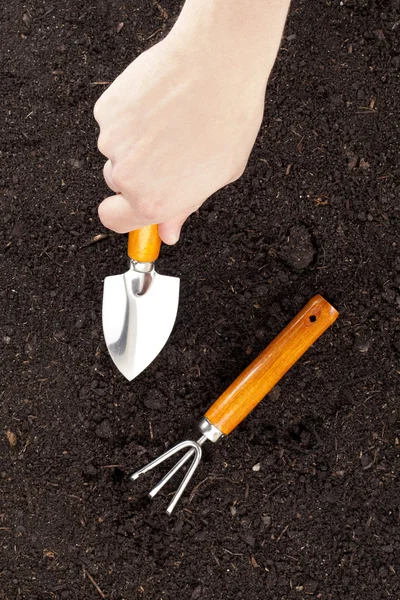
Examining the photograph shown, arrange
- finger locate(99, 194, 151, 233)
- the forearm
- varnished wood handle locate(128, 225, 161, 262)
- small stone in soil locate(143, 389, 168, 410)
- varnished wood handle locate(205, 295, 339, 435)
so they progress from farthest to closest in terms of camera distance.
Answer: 1. small stone in soil locate(143, 389, 168, 410)
2. varnished wood handle locate(205, 295, 339, 435)
3. varnished wood handle locate(128, 225, 161, 262)
4. finger locate(99, 194, 151, 233)
5. the forearm

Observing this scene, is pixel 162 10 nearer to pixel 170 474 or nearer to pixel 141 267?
pixel 141 267

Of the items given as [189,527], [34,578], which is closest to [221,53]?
[189,527]

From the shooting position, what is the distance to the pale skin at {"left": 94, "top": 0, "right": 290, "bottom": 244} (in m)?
0.76

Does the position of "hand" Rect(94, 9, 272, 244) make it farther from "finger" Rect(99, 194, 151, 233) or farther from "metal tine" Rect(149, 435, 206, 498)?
"metal tine" Rect(149, 435, 206, 498)

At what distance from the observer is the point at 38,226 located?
1.32 metres

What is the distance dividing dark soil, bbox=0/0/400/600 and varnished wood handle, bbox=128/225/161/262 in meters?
0.18

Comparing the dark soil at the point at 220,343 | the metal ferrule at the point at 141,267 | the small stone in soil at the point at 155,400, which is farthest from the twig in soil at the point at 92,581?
the metal ferrule at the point at 141,267

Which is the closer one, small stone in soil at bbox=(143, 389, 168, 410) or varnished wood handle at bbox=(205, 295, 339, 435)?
varnished wood handle at bbox=(205, 295, 339, 435)

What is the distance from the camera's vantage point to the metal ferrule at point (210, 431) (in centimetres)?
122

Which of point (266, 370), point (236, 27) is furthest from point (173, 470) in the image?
point (236, 27)

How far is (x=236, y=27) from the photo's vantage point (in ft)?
2.48

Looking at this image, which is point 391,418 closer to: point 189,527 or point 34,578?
point 189,527

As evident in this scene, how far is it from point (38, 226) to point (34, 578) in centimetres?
76

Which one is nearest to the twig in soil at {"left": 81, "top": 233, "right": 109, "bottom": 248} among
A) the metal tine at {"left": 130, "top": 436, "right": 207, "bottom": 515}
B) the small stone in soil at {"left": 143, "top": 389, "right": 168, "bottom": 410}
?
the small stone in soil at {"left": 143, "top": 389, "right": 168, "bottom": 410}
